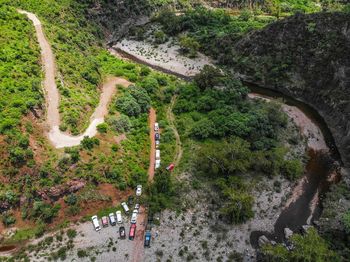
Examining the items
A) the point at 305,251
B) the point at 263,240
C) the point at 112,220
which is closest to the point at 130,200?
the point at 112,220

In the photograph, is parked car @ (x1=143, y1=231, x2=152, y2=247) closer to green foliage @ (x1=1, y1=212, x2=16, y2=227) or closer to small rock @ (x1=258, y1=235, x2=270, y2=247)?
small rock @ (x1=258, y1=235, x2=270, y2=247)

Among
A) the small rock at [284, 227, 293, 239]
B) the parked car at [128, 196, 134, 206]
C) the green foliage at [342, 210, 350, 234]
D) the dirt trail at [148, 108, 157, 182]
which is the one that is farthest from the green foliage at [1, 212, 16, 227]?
the green foliage at [342, 210, 350, 234]

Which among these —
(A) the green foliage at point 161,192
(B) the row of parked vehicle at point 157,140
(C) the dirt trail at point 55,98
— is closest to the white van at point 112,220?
(A) the green foliage at point 161,192

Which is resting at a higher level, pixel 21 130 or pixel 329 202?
pixel 21 130

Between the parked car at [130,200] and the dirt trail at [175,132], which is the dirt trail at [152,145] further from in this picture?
the parked car at [130,200]

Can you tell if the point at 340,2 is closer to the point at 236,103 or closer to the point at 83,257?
the point at 236,103

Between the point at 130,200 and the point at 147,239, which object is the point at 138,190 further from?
the point at 147,239

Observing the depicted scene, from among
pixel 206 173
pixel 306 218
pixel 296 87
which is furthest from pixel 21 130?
pixel 296 87
